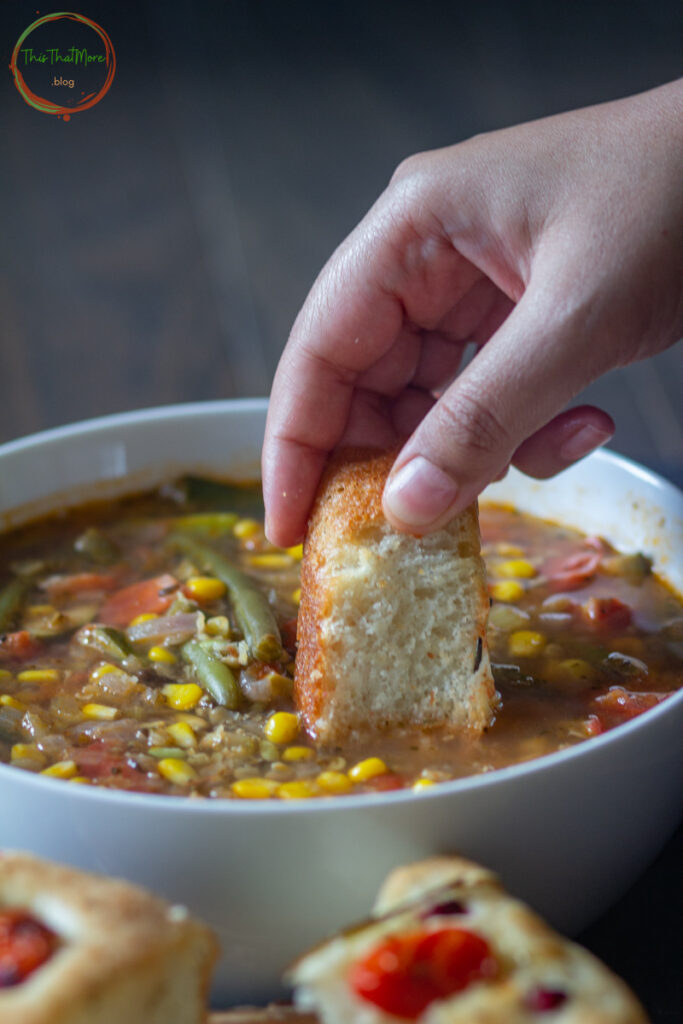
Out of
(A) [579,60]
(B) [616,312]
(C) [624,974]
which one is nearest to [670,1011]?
(C) [624,974]

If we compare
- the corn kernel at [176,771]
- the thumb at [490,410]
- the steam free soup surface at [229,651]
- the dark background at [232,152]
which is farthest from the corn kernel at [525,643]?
the dark background at [232,152]

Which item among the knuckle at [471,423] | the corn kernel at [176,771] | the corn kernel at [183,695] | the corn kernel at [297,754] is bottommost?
the corn kernel at [297,754]

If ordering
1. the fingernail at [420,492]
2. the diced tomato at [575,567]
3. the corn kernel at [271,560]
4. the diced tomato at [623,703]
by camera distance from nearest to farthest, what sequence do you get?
the fingernail at [420,492]
the diced tomato at [623,703]
the diced tomato at [575,567]
the corn kernel at [271,560]

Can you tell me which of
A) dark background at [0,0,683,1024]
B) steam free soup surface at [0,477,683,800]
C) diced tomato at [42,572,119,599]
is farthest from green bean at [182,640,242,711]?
dark background at [0,0,683,1024]

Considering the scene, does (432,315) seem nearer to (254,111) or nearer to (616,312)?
(616,312)

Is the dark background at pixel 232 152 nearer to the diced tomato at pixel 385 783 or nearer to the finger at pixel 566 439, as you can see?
the finger at pixel 566 439

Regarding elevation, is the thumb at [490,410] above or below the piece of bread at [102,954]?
above

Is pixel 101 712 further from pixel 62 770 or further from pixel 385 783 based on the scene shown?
pixel 385 783
